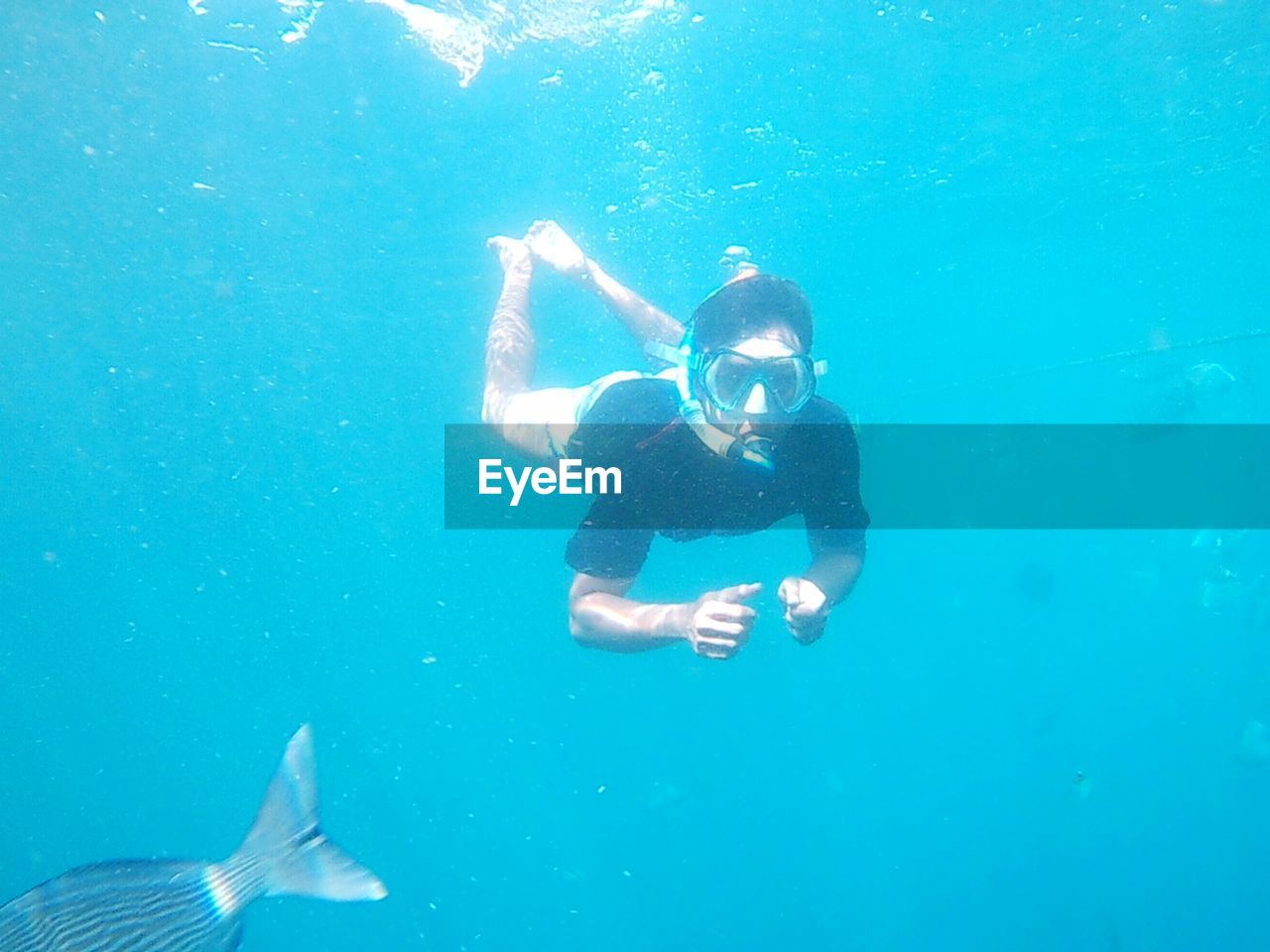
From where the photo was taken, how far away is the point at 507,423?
24.3 ft

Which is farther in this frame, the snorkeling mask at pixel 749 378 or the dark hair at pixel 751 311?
the dark hair at pixel 751 311

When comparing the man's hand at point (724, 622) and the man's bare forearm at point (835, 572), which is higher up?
the man's bare forearm at point (835, 572)

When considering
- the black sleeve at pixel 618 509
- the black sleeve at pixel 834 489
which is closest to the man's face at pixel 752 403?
the black sleeve at pixel 834 489

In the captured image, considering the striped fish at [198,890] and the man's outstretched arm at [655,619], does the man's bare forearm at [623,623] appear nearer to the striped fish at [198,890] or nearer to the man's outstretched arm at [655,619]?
the man's outstretched arm at [655,619]

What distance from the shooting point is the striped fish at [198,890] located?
10.4 ft

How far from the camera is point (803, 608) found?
11.3 ft

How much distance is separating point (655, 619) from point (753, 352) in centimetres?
A: 168

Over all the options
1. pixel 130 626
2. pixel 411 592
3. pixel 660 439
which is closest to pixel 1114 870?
pixel 411 592

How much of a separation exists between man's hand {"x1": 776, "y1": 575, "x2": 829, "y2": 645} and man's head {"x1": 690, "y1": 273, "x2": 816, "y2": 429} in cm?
117

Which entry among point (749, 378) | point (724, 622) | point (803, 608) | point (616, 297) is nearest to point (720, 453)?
point (749, 378)

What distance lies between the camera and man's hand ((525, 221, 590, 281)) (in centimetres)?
916

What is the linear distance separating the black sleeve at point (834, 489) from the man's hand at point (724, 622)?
153cm

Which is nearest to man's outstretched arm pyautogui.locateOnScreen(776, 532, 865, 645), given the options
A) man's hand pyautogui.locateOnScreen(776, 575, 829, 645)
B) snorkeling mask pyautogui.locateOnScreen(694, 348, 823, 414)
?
man's hand pyautogui.locateOnScreen(776, 575, 829, 645)

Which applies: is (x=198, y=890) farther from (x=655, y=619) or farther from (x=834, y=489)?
(x=834, y=489)
